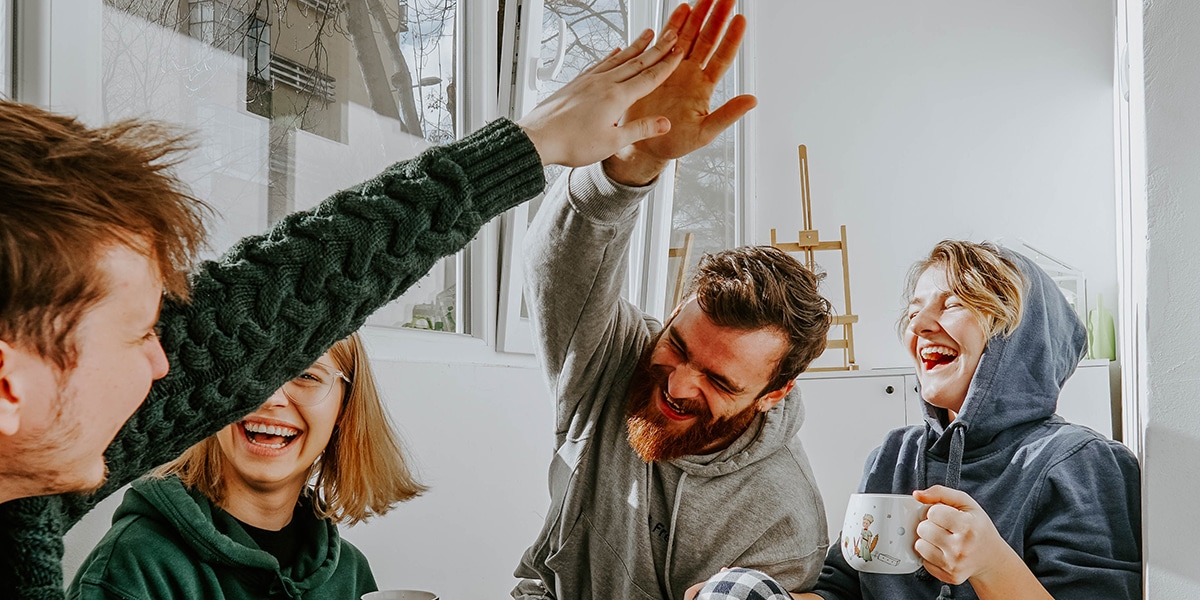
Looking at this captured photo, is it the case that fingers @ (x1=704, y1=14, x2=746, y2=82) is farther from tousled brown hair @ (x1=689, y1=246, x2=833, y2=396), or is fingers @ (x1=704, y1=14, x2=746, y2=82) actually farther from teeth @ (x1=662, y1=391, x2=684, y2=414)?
teeth @ (x1=662, y1=391, x2=684, y2=414)

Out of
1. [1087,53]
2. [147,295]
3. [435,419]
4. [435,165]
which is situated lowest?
[435,419]

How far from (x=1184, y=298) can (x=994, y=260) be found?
0.49 m

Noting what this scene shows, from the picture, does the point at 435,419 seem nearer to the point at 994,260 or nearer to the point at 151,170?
the point at 994,260

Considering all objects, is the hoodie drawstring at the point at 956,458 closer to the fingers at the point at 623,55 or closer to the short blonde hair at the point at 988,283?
the short blonde hair at the point at 988,283

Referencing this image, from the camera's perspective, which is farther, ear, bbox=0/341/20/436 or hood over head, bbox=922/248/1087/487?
hood over head, bbox=922/248/1087/487

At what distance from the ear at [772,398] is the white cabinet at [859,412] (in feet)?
6.11

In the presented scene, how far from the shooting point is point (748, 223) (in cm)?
391

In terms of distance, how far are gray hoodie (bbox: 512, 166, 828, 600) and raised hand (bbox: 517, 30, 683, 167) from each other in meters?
0.26

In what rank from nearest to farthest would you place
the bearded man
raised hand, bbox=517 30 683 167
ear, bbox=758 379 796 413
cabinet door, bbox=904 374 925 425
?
raised hand, bbox=517 30 683 167 < the bearded man < ear, bbox=758 379 796 413 < cabinet door, bbox=904 374 925 425

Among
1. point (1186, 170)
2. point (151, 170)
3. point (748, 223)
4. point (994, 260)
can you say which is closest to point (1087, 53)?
point (748, 223)

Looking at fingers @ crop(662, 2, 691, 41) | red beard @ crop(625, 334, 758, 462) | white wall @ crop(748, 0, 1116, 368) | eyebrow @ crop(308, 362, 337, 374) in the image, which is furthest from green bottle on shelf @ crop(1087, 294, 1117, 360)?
eyebrow @ crop(308, 362, 337, 374)

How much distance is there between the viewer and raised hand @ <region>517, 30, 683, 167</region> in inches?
38.7

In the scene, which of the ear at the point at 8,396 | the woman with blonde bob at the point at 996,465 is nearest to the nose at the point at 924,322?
the woman with blonde bob at the point at 996,465

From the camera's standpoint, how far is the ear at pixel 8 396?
577mm
